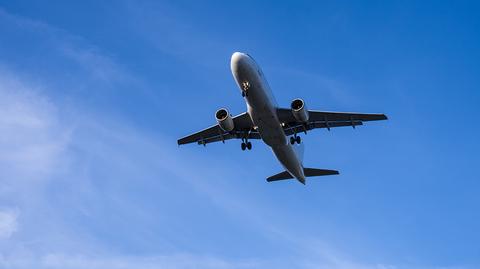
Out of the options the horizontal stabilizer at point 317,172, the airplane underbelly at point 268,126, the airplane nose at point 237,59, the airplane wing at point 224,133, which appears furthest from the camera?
the horizontal stabilizer at point 317,172

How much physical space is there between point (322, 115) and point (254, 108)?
20.4ft

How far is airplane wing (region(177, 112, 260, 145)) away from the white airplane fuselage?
2723 millimetres

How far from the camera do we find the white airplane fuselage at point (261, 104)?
38.4 meters

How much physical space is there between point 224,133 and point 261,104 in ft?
28.4

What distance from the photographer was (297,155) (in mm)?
45656

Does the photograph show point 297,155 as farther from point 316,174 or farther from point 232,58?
point 232,58

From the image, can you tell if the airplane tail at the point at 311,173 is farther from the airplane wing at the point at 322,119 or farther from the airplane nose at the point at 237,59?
the airplane nose at the point at 237,59

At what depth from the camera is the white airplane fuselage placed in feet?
126

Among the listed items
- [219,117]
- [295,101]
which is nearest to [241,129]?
[219,117]

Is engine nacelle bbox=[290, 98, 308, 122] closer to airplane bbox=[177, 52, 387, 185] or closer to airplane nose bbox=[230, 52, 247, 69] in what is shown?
airplane bbox=[177, 52, 387, 185]

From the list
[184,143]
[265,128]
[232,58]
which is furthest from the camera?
[184,143]

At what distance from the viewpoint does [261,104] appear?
39.5m

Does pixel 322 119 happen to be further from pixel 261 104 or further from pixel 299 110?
pixel 261 104

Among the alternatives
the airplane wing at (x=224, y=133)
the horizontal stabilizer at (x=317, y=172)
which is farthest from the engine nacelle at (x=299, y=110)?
the horizontal stabilizer at (x=317, y=172)
